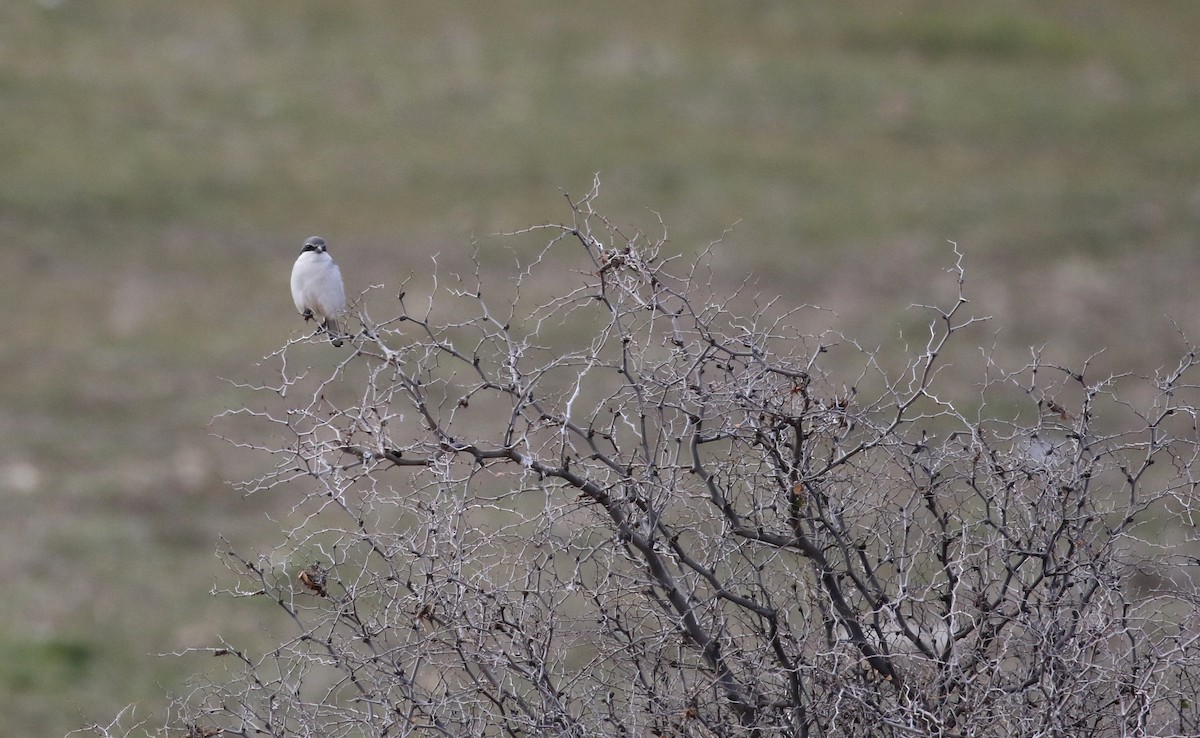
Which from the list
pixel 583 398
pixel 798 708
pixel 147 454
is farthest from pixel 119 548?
pixel 798 708

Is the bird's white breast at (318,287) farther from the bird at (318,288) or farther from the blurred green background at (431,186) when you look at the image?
the blurred green background at (431,186)

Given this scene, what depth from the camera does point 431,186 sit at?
3130 cm

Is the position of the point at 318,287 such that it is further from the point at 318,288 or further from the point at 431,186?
the point at 431,186

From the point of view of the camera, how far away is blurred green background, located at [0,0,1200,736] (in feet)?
63.4

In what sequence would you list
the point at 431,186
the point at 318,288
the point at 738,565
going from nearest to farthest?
the point at 738,565 → the point at 318,288 → the point at 431,186

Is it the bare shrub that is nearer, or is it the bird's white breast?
the bare shrub

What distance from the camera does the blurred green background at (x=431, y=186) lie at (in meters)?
19.3

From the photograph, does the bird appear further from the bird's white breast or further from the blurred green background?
the blurred green background

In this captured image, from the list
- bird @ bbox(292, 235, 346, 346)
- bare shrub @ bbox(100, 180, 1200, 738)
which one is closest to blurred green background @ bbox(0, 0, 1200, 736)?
bird @ bbox(292, 235, 346, 346)

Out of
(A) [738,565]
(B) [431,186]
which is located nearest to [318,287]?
(A) [738,565]

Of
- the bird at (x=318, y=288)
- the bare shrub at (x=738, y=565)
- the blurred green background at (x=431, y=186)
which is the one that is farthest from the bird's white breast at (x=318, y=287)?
the blurred green background at (x=431, y=186)

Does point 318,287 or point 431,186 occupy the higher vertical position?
point 431,186

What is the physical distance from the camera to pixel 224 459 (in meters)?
21.1

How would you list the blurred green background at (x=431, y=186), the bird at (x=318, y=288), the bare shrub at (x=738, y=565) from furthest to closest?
the blurred green background at (x=431, y=186) < the bird at (x=318, y=288) < the bare shrub at (x=738, y=565)
